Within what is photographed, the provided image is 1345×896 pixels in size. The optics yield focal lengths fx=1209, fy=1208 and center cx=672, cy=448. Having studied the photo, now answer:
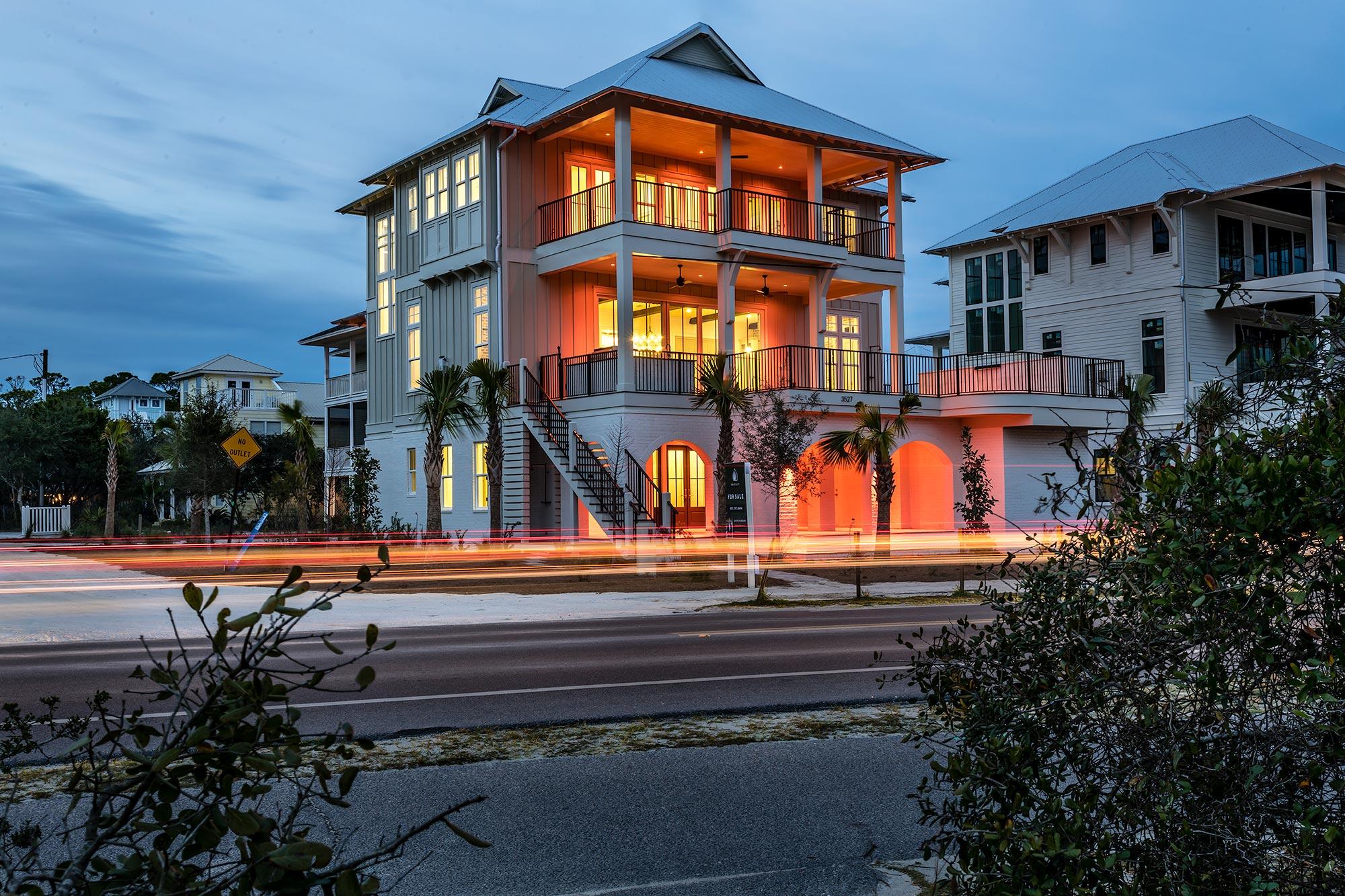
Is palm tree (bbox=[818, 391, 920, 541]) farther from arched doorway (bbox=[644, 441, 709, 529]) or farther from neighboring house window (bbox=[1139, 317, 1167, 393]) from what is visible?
neighboring house window (bbox=[1139, 317, 1167, 393])

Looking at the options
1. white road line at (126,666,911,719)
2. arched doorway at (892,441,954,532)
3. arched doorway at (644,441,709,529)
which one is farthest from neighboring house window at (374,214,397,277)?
white road line at (126,666,911,719)

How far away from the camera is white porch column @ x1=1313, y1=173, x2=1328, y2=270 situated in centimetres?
3272

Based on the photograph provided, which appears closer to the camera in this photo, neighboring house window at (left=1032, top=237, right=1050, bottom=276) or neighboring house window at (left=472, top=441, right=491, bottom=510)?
→ neighboring house window at (left=472, top=441, right=491, bottom=510)

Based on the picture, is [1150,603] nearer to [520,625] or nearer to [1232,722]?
[1232,722]

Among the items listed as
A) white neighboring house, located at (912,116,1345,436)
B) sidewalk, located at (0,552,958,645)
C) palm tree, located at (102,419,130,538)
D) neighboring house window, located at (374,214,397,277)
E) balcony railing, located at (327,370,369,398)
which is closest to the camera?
sidewalk, located at (0,552,958,645)

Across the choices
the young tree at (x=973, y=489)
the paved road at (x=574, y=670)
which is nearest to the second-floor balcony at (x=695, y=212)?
the young tree at (x=973, y=489)

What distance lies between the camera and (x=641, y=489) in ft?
88.2

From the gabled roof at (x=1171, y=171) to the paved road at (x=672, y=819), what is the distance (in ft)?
101

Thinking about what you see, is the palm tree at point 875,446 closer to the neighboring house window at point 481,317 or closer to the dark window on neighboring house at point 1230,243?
the neighboring house window at point 481,317

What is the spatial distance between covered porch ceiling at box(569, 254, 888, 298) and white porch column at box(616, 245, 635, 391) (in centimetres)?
50

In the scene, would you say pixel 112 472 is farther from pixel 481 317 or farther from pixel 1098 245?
pixel 1098 245

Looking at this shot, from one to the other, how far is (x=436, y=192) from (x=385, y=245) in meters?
5.27

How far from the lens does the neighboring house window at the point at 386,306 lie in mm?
36594

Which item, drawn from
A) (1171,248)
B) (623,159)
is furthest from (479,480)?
(1171,248)
